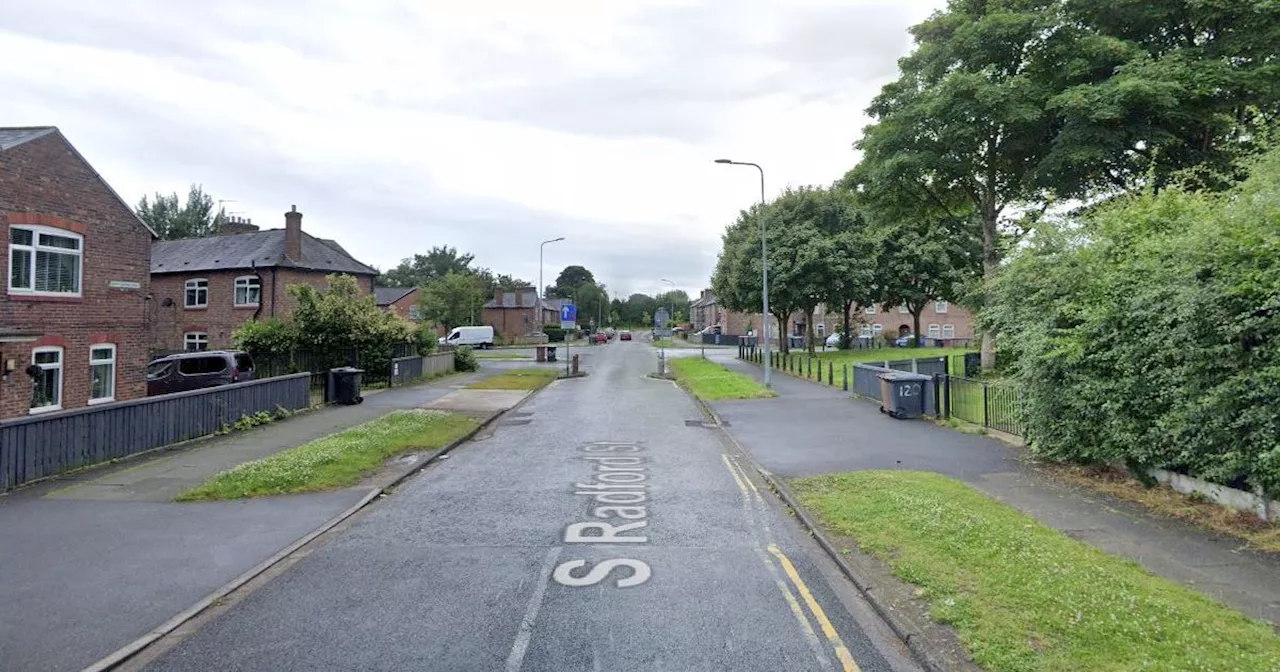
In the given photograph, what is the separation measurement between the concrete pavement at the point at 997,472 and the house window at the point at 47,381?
1585cm

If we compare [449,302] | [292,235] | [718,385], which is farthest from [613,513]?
[449,302]

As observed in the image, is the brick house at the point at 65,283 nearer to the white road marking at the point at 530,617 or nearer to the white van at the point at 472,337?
the white road marking at the point at 530,617

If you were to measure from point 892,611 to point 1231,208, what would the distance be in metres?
6.43

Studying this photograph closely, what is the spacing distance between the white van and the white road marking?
58332 mm

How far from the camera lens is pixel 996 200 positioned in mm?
27969

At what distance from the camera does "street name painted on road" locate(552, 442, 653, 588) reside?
6.15 meters

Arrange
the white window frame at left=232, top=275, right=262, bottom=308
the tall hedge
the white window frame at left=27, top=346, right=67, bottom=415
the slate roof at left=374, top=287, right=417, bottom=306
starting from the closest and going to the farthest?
1. the tall hedge
2. the white window frame at left=27, top=346, right=67, bottom=415
3. the white window frame at left=232, top=275, right=262, bottom=308
4. the slate roof at left=374, top=287, right=417, bottom=306

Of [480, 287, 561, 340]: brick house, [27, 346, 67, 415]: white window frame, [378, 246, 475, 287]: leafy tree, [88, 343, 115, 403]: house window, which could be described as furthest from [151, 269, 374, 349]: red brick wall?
[378, 246, 475, 287]: leafy tree

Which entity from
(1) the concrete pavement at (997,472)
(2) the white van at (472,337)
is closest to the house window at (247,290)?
(1) the concrete pavement at (997,472)

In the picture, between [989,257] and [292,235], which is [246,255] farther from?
[989,257]

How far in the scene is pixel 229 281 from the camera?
33531mm

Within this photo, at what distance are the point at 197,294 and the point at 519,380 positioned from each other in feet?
59.6

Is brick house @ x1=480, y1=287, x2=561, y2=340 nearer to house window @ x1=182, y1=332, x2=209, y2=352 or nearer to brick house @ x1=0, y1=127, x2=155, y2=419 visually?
house window @ x1=182, y1=332, x2=209, y2=352

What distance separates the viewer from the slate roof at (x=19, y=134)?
1550 centimetres
